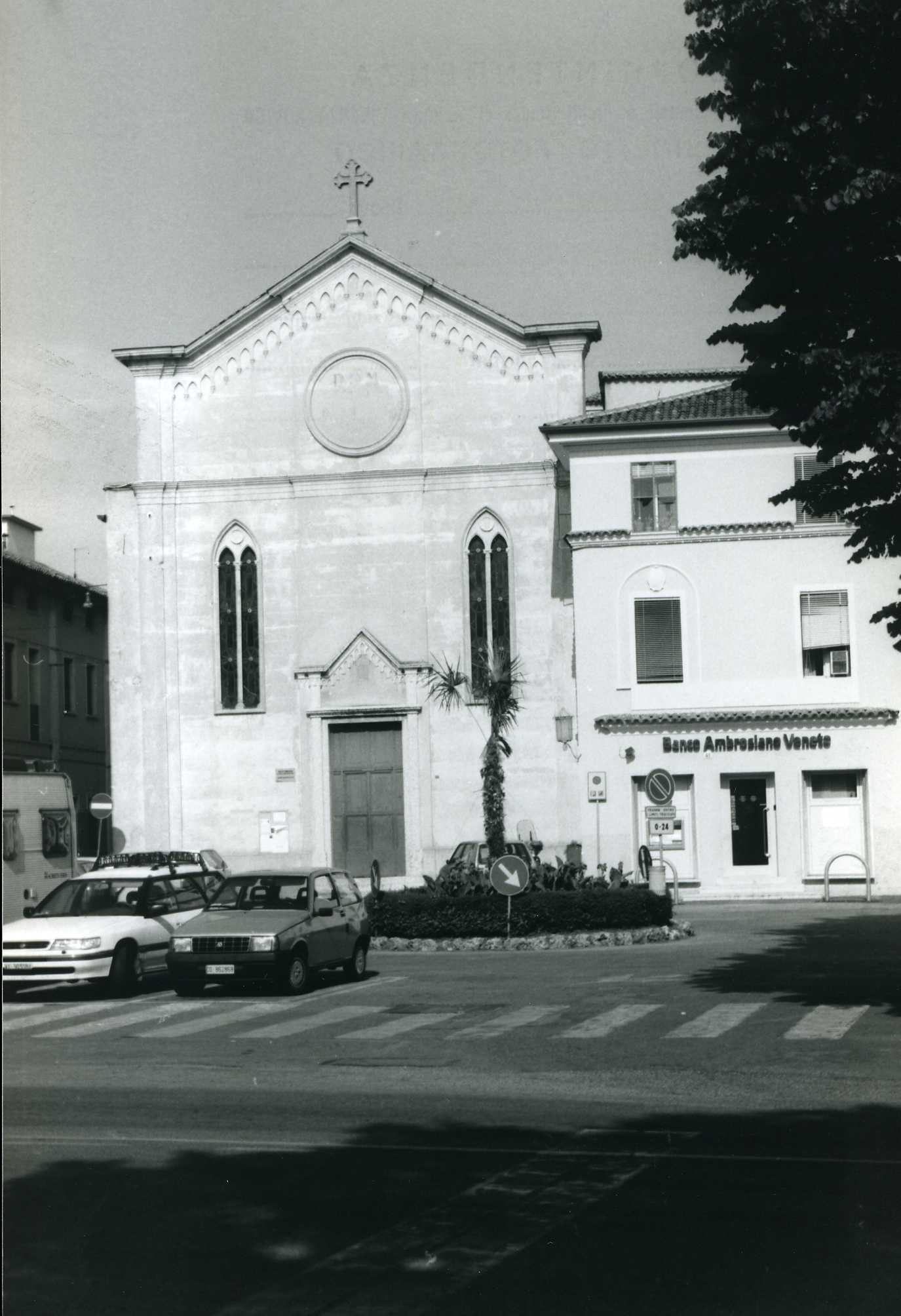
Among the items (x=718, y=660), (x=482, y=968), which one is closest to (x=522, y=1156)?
(x=482, y=968)

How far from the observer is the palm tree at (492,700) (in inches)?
1463

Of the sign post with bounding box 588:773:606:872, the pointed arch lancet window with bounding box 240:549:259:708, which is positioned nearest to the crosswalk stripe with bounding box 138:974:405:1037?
the sign post with bounding box 588:773:606:872

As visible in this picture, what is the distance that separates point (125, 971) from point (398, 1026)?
4.12 metres

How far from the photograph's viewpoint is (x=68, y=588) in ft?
22.6

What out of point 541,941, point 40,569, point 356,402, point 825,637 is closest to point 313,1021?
point 541,941

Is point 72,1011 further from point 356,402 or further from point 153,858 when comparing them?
point 356,402

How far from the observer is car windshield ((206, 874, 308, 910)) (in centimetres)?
2000

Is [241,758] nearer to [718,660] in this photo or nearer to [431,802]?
[431,802]

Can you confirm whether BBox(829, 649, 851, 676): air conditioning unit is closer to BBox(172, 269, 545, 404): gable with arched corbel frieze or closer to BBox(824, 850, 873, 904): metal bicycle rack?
BBox(824, 850, 873, 904): metal bicycle rack

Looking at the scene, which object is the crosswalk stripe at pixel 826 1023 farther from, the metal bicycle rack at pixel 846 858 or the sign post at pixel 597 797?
the sign post at pixel 597 797

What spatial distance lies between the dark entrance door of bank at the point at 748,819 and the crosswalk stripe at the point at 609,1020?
68.3 ft

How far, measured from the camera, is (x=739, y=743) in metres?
37.8

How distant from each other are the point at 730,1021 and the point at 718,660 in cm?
2303

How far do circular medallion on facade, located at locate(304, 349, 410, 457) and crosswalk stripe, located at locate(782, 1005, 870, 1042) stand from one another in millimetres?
27982
